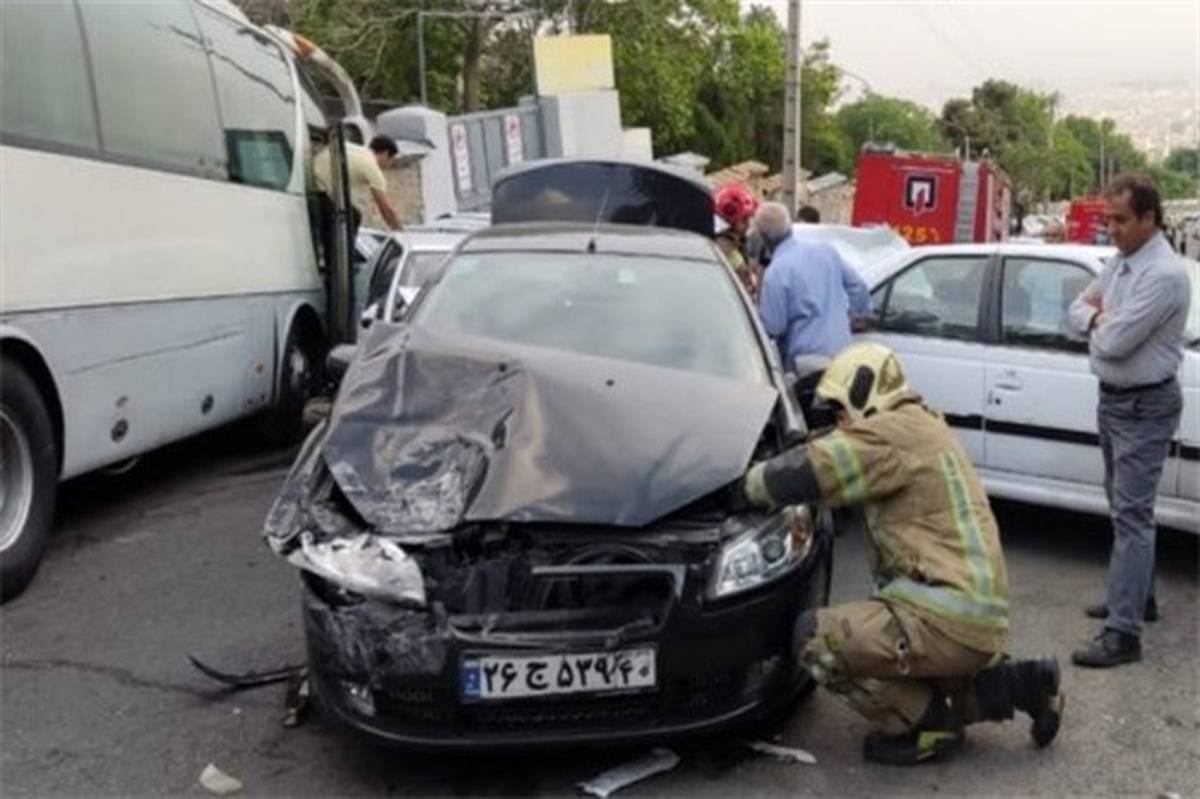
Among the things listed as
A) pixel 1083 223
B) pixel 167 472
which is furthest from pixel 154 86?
pixel 1083 223

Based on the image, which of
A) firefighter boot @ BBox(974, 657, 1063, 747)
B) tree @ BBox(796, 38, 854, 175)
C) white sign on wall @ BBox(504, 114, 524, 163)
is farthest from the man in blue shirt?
tree @ BBox(796, 38, 854, 175)

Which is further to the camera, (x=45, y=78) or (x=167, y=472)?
(x=167, y=472)

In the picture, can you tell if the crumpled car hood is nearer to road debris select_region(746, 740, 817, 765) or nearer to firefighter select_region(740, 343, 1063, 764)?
firefighter select_region(740, 343, 1063, 764)

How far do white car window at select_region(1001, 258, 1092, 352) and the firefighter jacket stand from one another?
2555 mm

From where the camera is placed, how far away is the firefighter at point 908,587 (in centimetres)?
376

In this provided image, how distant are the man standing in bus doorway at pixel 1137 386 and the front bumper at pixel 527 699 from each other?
174 cm

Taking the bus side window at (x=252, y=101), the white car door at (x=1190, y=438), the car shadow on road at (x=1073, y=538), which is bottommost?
the car shadow on road at (x=1073, y=538)

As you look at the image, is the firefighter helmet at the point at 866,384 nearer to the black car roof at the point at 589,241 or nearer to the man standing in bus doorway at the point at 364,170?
the black car roof at the point at 589,241

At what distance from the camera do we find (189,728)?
13.7 ft

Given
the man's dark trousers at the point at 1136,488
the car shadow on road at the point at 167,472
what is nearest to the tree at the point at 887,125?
the car shadow on road at the point at 167,472

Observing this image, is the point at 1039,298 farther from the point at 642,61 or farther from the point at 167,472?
the point at 642,61

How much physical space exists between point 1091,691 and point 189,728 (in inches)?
120

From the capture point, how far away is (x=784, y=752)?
156 inches

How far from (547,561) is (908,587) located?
1065 millimetres
